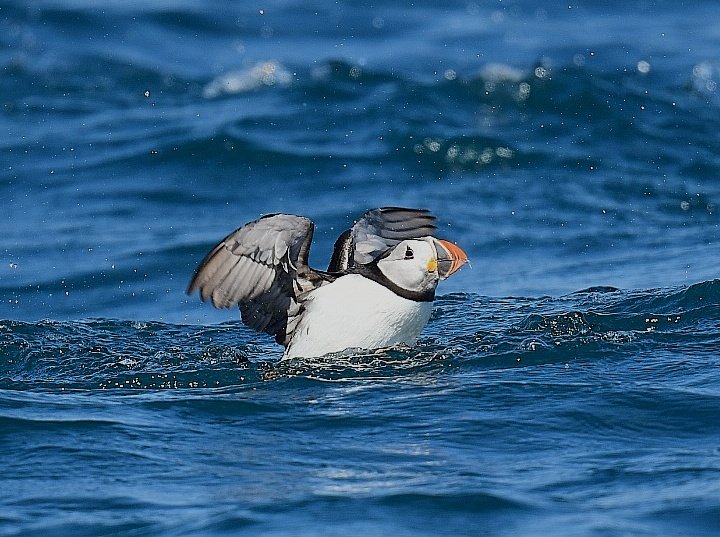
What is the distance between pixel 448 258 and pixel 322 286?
695 mm

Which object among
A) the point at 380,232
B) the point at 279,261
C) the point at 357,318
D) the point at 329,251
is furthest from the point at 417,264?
→ the point at 329,251

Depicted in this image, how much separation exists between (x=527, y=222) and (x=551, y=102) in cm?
376

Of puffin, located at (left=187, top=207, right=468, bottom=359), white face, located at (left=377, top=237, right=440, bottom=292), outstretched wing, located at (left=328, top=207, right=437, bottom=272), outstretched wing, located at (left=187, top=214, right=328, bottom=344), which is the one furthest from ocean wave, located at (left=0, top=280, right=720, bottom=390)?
outstretched wing, located at (left=328, top=207, right=437, bottom=272)

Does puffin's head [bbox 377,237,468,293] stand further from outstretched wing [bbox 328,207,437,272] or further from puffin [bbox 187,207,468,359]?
outstretched wing [bbox 328,207,437,272]

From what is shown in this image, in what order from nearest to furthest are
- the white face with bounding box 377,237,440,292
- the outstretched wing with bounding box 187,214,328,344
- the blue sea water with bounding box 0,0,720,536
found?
the blue sea water with bounding box 0,0,720,536 < the outstretched wing with bounding box 187,214,328,344 < the white face with bounding box 377,237,440,292

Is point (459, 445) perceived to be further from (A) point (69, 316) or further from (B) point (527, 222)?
(B) point (527, 222)

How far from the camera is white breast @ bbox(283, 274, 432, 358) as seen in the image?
699 centimetres

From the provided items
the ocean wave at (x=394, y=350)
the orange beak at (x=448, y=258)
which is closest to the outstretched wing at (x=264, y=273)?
the ocean wave at (x=394, y=350)

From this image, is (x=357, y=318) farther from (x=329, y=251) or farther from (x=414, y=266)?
(x=329, y=251)

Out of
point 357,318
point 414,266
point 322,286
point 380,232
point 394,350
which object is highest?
point 380,232

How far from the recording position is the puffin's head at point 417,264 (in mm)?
6984

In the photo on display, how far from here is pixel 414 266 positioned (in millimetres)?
6992

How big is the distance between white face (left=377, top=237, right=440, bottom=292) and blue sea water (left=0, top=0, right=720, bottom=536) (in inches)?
16.8

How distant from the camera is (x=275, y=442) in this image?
5.82m
